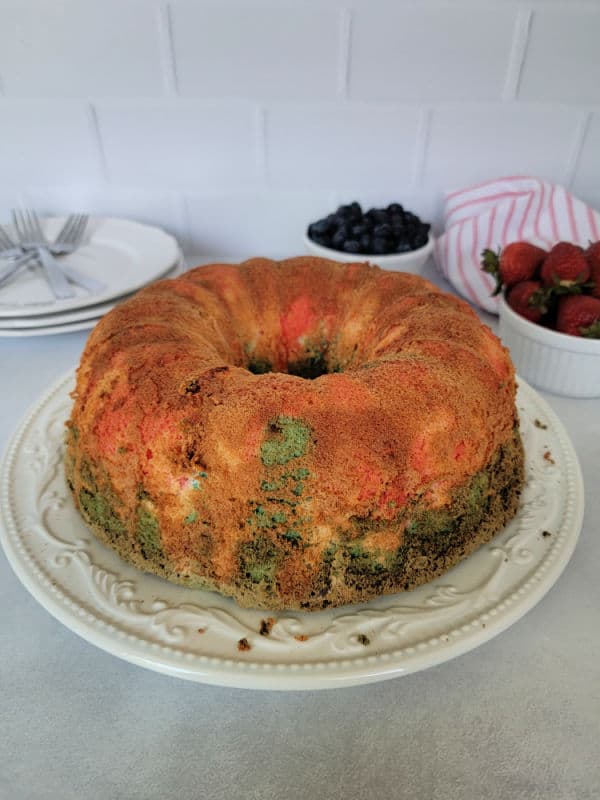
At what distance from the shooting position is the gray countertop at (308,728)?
0.58 m

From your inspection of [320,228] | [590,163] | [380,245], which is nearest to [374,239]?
[380,245]

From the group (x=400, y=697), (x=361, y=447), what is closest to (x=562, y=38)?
(x=361, y=447)

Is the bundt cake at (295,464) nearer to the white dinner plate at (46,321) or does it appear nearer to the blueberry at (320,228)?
the white dinner plate at (46,321)

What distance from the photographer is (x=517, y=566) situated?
26.8 inches

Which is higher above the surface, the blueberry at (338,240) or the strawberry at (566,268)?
the strawberry at (566,268)

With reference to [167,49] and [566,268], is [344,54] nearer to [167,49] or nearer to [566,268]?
[167,49]

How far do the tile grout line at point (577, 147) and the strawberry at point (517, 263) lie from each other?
488mm

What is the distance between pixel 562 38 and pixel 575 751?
4.57 ft

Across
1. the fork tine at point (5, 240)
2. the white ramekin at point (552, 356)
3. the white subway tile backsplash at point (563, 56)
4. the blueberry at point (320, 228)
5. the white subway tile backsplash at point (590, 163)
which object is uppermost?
the white subway tile backsplash at point (563, 56)

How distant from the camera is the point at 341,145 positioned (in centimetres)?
149

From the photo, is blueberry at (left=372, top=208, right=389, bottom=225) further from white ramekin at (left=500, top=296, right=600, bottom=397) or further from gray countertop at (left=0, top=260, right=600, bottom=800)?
gray countertop at (left=0, top=260, right=600, bottom=800)

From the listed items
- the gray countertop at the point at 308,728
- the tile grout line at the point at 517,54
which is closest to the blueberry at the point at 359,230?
the tile grout line at the point at 517,54

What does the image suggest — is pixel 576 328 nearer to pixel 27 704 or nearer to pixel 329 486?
pixel 329 486

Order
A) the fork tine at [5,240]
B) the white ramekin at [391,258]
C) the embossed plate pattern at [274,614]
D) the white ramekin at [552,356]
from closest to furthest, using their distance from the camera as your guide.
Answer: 1. the embossed plate pattern at [274,614]
2. the white ramekin at [552,356]
3. the white ramekin at [391,258]
4. the fork tine at [5,240]
